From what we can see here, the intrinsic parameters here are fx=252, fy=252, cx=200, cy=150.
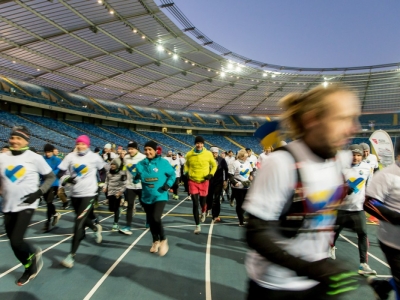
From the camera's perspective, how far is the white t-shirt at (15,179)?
329 cm

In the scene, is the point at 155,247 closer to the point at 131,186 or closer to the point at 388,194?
the point at 131,186

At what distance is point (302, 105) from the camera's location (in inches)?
44.1

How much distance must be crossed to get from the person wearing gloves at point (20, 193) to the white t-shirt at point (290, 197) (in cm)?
314

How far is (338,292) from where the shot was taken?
1030mm

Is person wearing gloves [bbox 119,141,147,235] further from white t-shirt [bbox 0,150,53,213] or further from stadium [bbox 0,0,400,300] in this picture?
white t-shirt [bbox 0,150,53,213]

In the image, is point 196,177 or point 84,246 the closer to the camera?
point 84,246

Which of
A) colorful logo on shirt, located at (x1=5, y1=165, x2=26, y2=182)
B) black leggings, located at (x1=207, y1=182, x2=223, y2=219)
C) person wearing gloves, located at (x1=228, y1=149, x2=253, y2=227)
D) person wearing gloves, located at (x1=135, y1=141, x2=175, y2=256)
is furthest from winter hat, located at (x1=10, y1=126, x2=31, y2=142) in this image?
black leggings, located at (x1=207, y1=182, x2=223, y2=219)

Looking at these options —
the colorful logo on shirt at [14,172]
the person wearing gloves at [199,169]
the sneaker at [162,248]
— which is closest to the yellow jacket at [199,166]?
the person wearing gloves at [199,169]

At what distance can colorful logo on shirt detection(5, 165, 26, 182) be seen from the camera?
10.9 feet

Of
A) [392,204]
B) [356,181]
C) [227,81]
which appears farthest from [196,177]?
[227,81]

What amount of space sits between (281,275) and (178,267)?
3.38 m

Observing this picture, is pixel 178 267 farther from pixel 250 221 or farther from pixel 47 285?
pixel 250 221

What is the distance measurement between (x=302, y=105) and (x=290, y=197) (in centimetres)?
41

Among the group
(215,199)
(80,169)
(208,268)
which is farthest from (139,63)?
(208,268)
